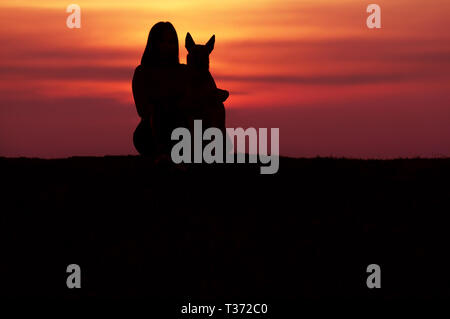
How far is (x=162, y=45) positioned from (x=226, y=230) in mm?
3974

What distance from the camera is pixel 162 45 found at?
14742 mm

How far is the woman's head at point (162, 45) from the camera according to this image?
14711 millimetres

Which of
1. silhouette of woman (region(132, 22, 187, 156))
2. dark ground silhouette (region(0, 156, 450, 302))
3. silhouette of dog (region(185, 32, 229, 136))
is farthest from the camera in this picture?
silhouette of dog (region(185, 32, 229, 136))

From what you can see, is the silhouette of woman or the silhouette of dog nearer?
the silhouette of woman

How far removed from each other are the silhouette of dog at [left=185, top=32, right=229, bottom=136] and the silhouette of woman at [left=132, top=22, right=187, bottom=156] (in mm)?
199

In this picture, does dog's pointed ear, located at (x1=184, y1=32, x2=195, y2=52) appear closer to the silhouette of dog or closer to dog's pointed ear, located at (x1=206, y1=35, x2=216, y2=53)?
the silhouette of dog

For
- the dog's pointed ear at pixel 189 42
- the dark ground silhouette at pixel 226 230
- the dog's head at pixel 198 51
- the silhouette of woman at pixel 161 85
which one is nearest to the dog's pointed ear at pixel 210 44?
the dog's head at pixel 198 51

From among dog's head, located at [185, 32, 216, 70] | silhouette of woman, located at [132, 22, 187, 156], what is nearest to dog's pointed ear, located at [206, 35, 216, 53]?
dog's head, located at [185, 32, 216, 70]

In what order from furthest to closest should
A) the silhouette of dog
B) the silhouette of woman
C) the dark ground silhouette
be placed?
the silhouette of dog
the silhouette of woman
the dark ground silhouette

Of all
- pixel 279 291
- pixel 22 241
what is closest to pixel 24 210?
pixel 22 241

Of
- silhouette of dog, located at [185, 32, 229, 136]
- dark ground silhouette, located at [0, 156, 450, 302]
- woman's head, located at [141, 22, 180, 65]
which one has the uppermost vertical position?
woman's head, located at [141, 22, 180, 65]

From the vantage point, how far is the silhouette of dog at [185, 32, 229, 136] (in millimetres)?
14805

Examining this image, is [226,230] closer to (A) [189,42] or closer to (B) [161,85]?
(B) [161,85]

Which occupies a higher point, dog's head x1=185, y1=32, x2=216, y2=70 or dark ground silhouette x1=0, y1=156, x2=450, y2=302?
dog's head x1=185, y1=32, x2=216, y2=70
